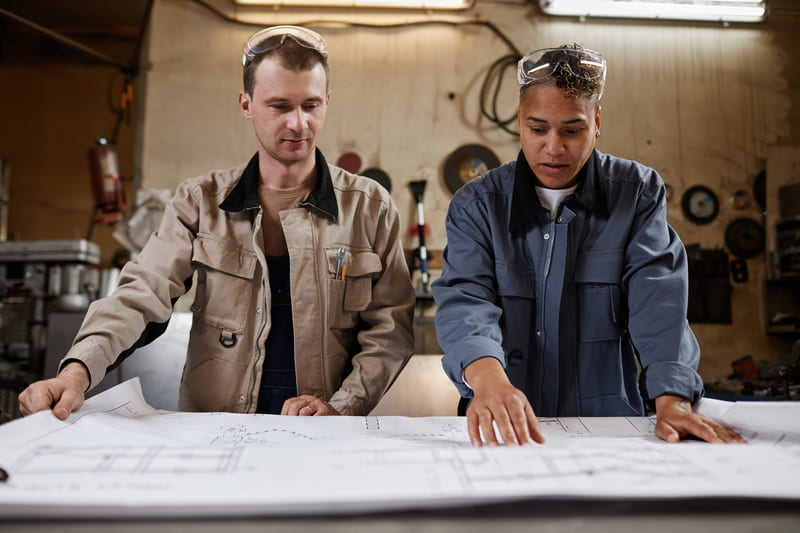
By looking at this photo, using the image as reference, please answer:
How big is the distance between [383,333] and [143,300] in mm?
507

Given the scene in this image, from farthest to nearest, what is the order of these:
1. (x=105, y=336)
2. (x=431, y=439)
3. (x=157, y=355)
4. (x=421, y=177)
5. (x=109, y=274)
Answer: (x=421, y=177), (x=109, y=274), (x=157, y=355), (x=105, y=336), (x=431, y=439)

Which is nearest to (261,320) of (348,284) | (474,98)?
(348,284)

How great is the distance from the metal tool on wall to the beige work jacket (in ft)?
8.38

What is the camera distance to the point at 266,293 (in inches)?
52.6

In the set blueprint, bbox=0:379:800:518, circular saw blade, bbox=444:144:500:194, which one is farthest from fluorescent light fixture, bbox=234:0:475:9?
blueprint, bbox=0:379:800:518

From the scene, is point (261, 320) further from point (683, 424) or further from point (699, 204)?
point (699, 204)

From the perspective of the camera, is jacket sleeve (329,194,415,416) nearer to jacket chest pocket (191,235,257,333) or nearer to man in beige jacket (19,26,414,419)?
man in beige jacket (19,26,414,419)

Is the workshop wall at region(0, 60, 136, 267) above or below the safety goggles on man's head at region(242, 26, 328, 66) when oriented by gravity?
above

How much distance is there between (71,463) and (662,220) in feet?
3.43

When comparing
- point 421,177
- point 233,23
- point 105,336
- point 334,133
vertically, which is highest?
point 233,23

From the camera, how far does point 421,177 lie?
445cm

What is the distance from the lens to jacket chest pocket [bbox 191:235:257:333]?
1.33 m

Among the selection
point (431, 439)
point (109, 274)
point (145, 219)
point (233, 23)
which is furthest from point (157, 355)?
point (233, 23)

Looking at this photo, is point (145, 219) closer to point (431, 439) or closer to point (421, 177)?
point (421, 177)
